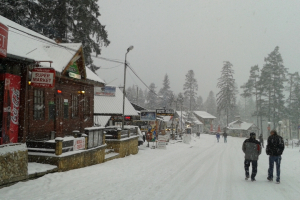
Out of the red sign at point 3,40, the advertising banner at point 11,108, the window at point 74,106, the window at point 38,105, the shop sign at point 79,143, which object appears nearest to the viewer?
the red sign at point 3,40

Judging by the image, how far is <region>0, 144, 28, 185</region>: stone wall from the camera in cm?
704

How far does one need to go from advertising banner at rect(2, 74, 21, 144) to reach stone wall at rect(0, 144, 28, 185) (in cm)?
259

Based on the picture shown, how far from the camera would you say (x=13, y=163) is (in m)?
7.39

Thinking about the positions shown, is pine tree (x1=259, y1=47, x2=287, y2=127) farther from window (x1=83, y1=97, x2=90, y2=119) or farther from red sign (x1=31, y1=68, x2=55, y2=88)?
red sign (x1=31, y1=68, x2=55, y2=88)

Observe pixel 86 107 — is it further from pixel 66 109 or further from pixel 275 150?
pixel 275 150

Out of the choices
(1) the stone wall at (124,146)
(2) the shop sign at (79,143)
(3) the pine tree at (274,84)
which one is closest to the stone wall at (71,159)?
(2) the shop sign at (79,143)

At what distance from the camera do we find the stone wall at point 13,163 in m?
7.04

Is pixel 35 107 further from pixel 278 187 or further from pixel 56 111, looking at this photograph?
pixel 278 187

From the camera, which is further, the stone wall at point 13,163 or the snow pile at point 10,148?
the snow pile at point 10,148

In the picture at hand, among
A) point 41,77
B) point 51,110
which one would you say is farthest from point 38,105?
point 41,77

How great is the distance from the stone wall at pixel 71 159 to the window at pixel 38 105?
3.38 metres

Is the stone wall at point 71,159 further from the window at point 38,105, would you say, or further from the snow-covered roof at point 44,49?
the snow-covered roof at point 44,49

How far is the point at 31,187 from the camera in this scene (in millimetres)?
7293

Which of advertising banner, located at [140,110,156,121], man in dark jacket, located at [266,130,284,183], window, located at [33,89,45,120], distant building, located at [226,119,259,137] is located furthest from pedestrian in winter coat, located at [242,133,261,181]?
distant building, located at [226,119,259,137]
